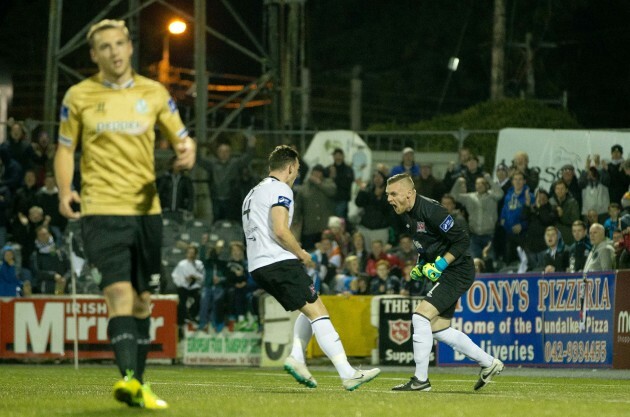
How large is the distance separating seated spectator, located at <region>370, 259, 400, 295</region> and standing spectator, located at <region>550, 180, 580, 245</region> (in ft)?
9.17

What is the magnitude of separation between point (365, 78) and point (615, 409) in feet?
143

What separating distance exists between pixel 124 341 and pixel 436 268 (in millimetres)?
4260

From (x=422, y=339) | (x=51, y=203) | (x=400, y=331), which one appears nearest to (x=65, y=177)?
(x=422, y=339)

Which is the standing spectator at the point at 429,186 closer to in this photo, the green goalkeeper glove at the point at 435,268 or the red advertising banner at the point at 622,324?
the red advertising banner at the point at 622,324

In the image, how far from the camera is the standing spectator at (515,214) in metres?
22.2

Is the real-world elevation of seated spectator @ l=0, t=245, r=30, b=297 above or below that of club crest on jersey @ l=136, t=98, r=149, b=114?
below

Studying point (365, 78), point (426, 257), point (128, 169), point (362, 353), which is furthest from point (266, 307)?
point (365, 78)

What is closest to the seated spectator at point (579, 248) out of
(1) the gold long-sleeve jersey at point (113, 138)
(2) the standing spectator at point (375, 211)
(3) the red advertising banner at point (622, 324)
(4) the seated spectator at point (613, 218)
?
(4) the seated spectator at point (613, 218)

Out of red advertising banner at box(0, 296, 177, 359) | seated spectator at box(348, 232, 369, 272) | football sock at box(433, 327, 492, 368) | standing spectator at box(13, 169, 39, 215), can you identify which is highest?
standing spectator at box(13, 169, 39, 215)

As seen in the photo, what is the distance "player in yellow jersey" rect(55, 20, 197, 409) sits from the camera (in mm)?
9055

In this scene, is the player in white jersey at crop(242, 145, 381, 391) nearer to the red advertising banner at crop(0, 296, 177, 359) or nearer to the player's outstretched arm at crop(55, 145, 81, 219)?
the player's outstretched arm at crop(55, 145, 81, 219)

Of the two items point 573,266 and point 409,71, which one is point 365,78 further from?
point 573,266

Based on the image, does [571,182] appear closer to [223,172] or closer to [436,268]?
[223,172]

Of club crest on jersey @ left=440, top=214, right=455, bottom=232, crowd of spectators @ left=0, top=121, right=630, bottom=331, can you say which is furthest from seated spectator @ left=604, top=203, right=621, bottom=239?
club crest on jersey @ left=440, top=214, right=455, bottom=232
